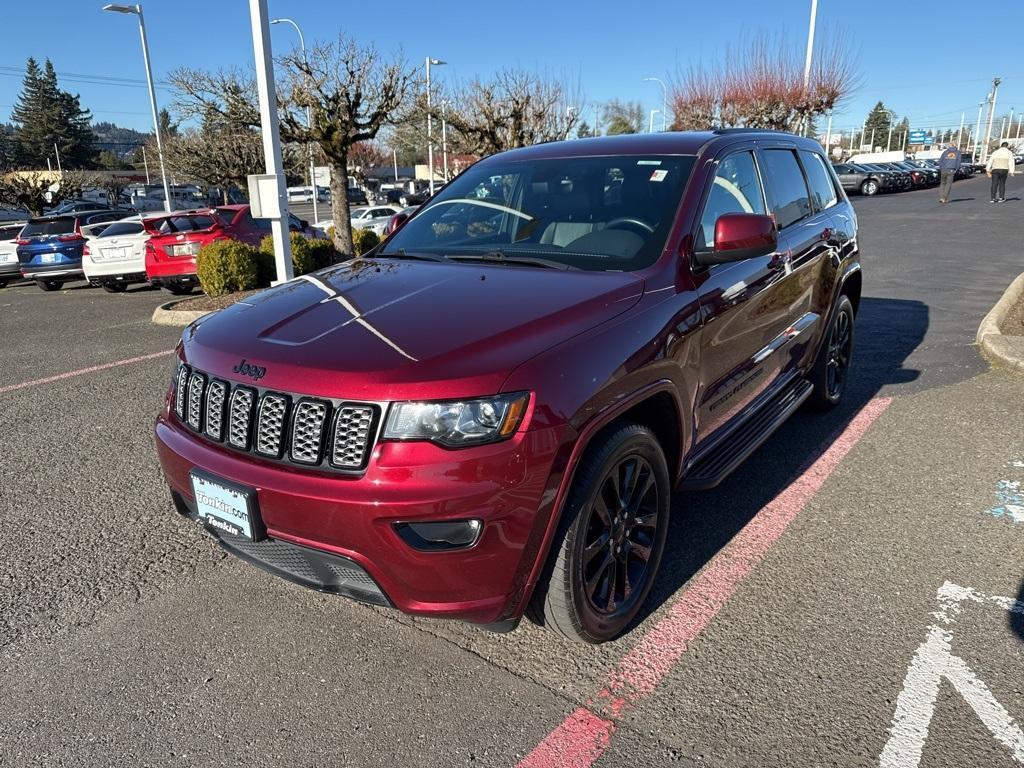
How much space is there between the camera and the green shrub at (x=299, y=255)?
38.2 feet

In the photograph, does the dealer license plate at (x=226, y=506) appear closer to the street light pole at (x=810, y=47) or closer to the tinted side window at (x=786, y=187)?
the tinted side window at (x=786, y=187)

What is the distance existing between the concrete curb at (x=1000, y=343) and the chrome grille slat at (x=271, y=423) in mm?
5930

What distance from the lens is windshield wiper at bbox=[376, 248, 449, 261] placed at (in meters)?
3.52

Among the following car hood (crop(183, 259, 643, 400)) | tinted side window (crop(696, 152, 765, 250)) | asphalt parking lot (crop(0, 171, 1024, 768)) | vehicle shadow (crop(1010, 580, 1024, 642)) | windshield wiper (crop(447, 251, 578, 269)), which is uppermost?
tinted side window (crop(696, 152, 765, 250))

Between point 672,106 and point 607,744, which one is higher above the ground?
point 672,106

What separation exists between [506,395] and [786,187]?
3.00 metres

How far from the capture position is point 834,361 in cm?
516

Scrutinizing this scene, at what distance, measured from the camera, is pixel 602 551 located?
267cm

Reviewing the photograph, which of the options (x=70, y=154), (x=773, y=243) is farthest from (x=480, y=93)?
(x=70, y=154)

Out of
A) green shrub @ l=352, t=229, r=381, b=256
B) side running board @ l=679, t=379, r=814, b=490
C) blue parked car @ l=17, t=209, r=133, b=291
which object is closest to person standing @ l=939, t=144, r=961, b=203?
green shrub @ l=352, t=229, r=381, b=256

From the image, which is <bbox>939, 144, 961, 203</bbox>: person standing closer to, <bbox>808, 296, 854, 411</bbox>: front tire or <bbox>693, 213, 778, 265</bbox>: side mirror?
<bbox>808, 296, 854, 411</bbox>: front tire

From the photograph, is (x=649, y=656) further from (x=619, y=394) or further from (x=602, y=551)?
(x=619, y=394)

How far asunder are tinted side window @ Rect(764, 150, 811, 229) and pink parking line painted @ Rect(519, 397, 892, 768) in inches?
58.2

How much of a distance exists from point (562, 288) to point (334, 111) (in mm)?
14891
